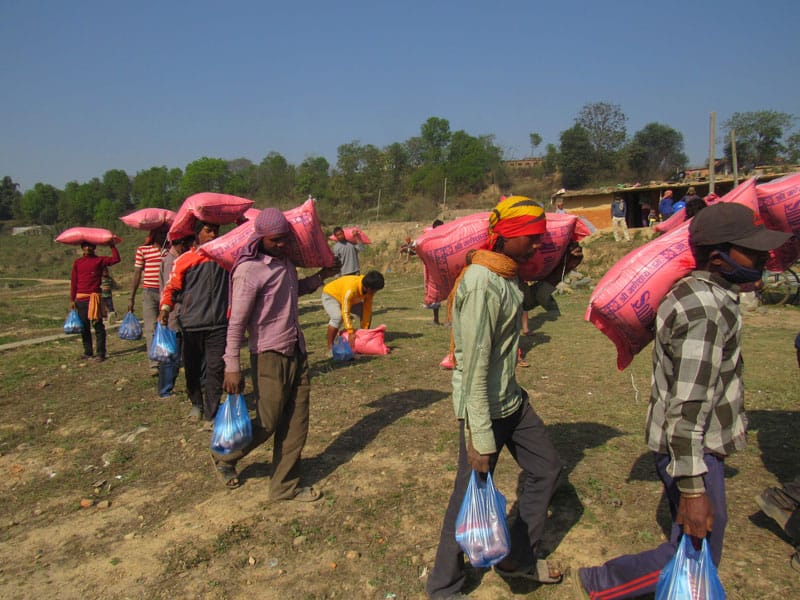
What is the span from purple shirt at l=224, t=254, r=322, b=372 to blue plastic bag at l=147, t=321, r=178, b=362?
7.46 feet

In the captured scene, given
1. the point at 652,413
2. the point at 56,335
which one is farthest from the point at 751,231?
the point at 56,335

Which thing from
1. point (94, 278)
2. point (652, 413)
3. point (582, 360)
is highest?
point (94, 278)

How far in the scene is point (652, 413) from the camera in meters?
2.34

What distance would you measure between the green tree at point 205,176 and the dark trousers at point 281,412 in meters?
70.0

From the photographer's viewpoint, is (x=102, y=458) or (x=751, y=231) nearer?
(x=751, y=231)

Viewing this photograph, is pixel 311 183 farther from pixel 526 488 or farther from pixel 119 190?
pixel 526 488

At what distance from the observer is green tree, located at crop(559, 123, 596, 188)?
44.9 m

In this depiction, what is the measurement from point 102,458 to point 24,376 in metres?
3.78

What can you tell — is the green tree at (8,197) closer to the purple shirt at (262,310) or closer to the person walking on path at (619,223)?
the person walking on path at (619,223)

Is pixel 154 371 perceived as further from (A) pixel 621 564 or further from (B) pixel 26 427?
(A) pixel 621 564

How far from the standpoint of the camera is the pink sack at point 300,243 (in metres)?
4.08

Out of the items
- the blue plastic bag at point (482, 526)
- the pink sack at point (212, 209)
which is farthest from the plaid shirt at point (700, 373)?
the pink sack at point (212, 209)

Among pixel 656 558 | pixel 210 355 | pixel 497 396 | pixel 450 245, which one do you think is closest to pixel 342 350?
pixel 210 355

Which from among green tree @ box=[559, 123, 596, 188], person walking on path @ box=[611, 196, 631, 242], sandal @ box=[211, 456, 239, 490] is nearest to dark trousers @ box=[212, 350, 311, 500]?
sandal @ box=[211, 456, 239, 490]
